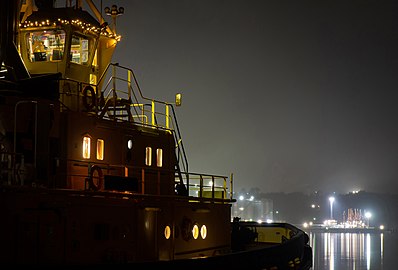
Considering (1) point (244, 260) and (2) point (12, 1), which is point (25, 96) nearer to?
(2) point (12, 1)

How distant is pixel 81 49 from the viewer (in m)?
17.5

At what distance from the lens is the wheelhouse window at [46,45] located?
17.0 m

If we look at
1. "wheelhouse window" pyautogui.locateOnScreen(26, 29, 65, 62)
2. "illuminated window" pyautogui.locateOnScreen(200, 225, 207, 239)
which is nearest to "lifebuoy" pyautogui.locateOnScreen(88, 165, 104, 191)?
"wheelhouse window" pyautogui.locateOnScreen(26, 29, 65, 62)

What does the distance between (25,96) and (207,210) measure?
7281 millimetres

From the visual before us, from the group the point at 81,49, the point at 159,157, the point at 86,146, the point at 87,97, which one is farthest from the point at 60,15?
the point at 159,157

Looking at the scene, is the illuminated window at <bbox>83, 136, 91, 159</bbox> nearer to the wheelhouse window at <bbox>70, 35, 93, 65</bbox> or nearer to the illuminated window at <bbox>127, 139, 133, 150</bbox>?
the illuminated window at <bbox>127, 139, 133, 150</bbox>

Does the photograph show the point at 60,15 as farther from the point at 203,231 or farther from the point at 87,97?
the point at 203,231

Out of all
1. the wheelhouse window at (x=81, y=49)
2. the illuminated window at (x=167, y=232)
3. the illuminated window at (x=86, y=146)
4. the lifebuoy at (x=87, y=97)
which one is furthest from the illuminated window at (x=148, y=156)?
the wheelhouse window at (x=81, y=49)

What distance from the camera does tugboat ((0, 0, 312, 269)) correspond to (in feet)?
40.8

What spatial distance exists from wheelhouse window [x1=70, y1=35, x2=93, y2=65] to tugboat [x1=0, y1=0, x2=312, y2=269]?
0.10 ft

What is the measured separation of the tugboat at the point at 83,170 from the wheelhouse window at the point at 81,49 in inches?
1.2

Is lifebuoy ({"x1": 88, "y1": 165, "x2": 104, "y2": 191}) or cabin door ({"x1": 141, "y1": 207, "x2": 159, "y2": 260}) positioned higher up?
lifebuoy ({"x1": 88, "y1": 165, "x2": 104, "y2": 191})

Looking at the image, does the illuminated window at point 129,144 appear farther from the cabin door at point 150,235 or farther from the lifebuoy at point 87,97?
the cabin door at point 150,235

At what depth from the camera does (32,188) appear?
12047 millimetres
